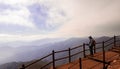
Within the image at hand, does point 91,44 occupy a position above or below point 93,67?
above

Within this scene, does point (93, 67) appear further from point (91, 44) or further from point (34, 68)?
point (34, 68)

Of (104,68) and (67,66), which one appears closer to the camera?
(104,68)

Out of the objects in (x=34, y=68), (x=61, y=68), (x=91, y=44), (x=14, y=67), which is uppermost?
(x=91, y=44)

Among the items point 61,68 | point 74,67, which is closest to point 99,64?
point 74,67

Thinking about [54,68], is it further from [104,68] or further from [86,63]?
[104,68]

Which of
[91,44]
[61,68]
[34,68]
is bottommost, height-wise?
[34,68]

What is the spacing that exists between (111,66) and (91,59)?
3871 millimetres

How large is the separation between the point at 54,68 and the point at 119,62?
17.2ft

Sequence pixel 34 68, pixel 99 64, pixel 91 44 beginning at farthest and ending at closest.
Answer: pixel 34 68 < pixel 91 44 < pixel 99 64

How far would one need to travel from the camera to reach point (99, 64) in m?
15.7

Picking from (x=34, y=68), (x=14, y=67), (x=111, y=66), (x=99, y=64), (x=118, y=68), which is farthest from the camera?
(x=14, y=67)

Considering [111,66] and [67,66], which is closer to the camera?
[111,66]

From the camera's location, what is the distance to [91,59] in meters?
18.0

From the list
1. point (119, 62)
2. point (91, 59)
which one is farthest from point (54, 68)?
point (119, 62)
